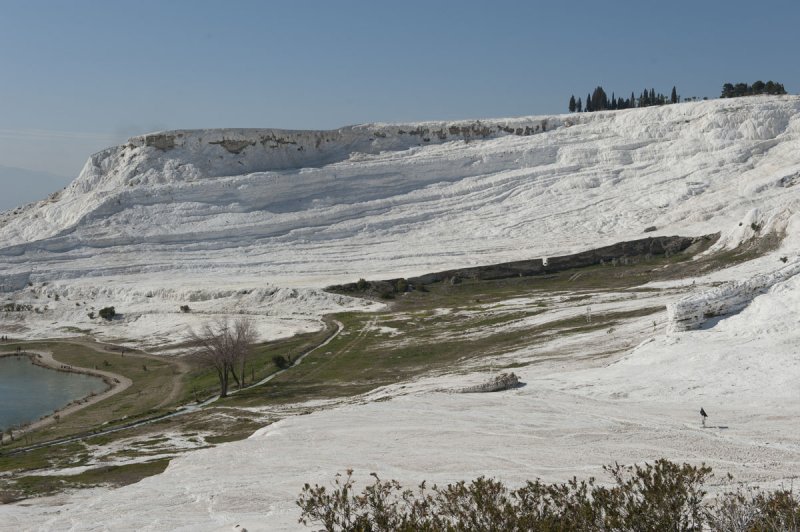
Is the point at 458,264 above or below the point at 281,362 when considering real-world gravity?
above

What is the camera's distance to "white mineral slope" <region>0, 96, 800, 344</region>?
3445 inches

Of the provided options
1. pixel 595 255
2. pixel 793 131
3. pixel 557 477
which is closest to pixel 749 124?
pixel 793 131

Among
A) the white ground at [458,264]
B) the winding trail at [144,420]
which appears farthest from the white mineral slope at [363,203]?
the winding trail at [144,420]

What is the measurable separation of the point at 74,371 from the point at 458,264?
128 feet

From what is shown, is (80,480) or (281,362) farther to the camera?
(281,362)

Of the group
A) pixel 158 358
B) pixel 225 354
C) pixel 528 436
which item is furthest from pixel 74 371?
pixel 528 436

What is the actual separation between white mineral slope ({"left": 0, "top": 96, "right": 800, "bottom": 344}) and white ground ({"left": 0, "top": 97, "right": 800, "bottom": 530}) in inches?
13.7

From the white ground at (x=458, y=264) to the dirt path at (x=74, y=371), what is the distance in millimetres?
9766

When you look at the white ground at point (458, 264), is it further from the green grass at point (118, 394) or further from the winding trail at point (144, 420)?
the winding trail at point (144, 420)

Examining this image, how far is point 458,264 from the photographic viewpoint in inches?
3383

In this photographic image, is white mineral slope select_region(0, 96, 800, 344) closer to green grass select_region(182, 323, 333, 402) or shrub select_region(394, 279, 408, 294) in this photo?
shrub select_region(394, 279, 408, 294)

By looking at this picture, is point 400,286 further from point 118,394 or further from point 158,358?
point 118,394

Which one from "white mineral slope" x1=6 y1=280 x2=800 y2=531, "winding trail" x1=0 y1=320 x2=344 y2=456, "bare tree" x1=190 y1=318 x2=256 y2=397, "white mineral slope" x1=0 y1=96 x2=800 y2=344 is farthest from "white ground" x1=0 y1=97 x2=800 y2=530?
"bare tree" x1=190 y1=318 x2=256 y2=397

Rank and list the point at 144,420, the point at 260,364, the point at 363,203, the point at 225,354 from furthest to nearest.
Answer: the point at 363,203
the point at 260,364
the point at 225,354
the point at 144,420
